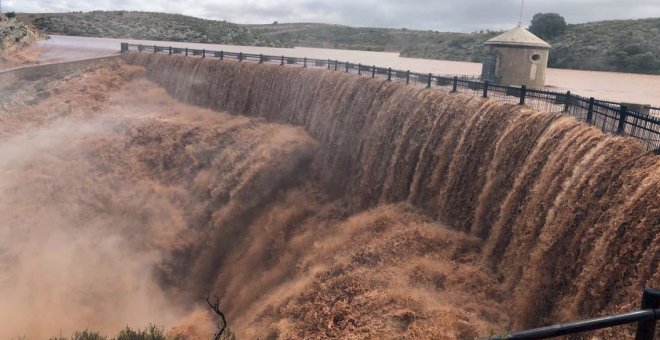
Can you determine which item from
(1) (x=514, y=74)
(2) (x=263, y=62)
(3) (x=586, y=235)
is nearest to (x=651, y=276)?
A: (3) (x=586, y=235)

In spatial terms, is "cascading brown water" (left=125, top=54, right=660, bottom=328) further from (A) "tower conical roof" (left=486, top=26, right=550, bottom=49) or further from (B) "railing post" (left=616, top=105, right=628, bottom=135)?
(A) "tower conical roof" (left=486, top=26, right=550, bottom=49)

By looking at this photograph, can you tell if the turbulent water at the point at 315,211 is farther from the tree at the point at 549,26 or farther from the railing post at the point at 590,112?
the tree at the point at 549,26

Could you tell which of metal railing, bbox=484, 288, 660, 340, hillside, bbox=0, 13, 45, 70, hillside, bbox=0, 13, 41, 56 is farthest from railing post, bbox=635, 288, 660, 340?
hillside, bbox=0, 13, 41, 56

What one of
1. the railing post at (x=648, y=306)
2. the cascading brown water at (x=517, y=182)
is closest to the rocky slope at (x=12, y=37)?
the cascading brown water at (x=517, y=182)

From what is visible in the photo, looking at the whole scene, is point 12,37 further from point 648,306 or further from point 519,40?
point 648,306

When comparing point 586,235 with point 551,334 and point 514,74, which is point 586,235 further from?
point 514,74

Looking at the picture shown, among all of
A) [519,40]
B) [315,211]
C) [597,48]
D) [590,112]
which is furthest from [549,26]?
[590,112]
